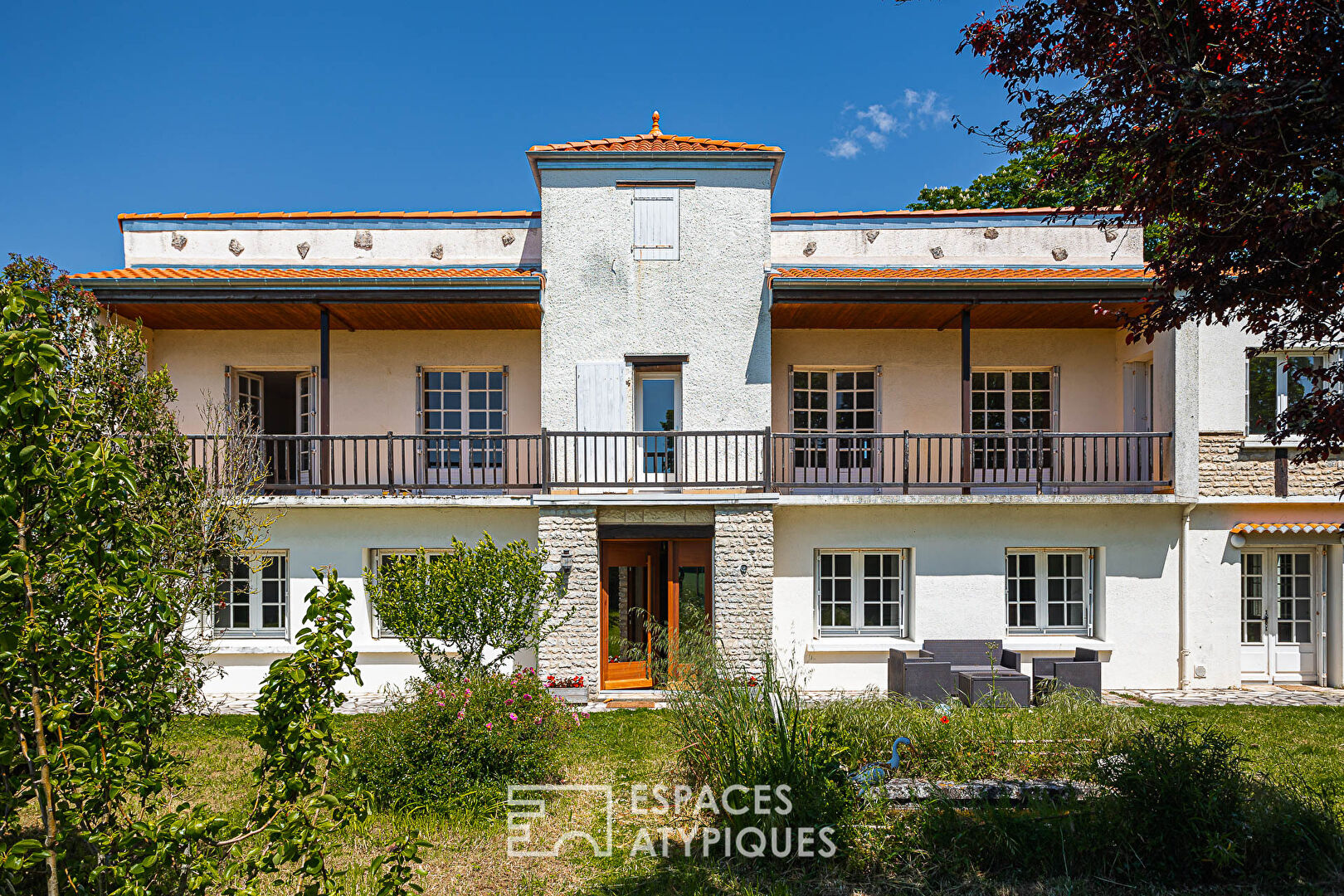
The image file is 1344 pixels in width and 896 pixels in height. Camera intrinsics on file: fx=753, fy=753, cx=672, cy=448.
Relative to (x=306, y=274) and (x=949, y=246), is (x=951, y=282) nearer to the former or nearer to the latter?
(x=949, y=246)

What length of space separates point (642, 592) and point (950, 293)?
661 cm

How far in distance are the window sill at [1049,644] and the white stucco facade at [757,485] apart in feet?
0.18

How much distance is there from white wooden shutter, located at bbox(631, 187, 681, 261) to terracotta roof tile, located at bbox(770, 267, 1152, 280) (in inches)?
69.0

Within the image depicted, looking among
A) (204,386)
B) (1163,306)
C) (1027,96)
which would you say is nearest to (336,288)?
(204,386)

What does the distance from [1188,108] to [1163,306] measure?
1.39 meters

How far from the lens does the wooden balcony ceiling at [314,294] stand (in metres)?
11.3

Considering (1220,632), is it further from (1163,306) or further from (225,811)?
(225,811)

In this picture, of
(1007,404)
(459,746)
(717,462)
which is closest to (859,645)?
(717,462)

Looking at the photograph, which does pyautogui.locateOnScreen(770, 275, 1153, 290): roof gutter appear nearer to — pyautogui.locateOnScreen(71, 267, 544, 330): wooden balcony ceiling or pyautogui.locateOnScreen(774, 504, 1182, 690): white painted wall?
pyautogui.locateOnScreen(774, 504, 1182, 690): white painted wall

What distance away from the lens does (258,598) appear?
1213cm

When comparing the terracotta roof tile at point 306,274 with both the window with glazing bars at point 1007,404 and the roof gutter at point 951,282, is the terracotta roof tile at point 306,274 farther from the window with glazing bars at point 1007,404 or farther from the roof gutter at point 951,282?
A: the window with glazing bars at point 1007,404

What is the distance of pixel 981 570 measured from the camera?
1178 centimetres

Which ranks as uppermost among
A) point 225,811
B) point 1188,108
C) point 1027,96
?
point 1027,96

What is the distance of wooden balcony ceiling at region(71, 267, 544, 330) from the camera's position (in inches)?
445
